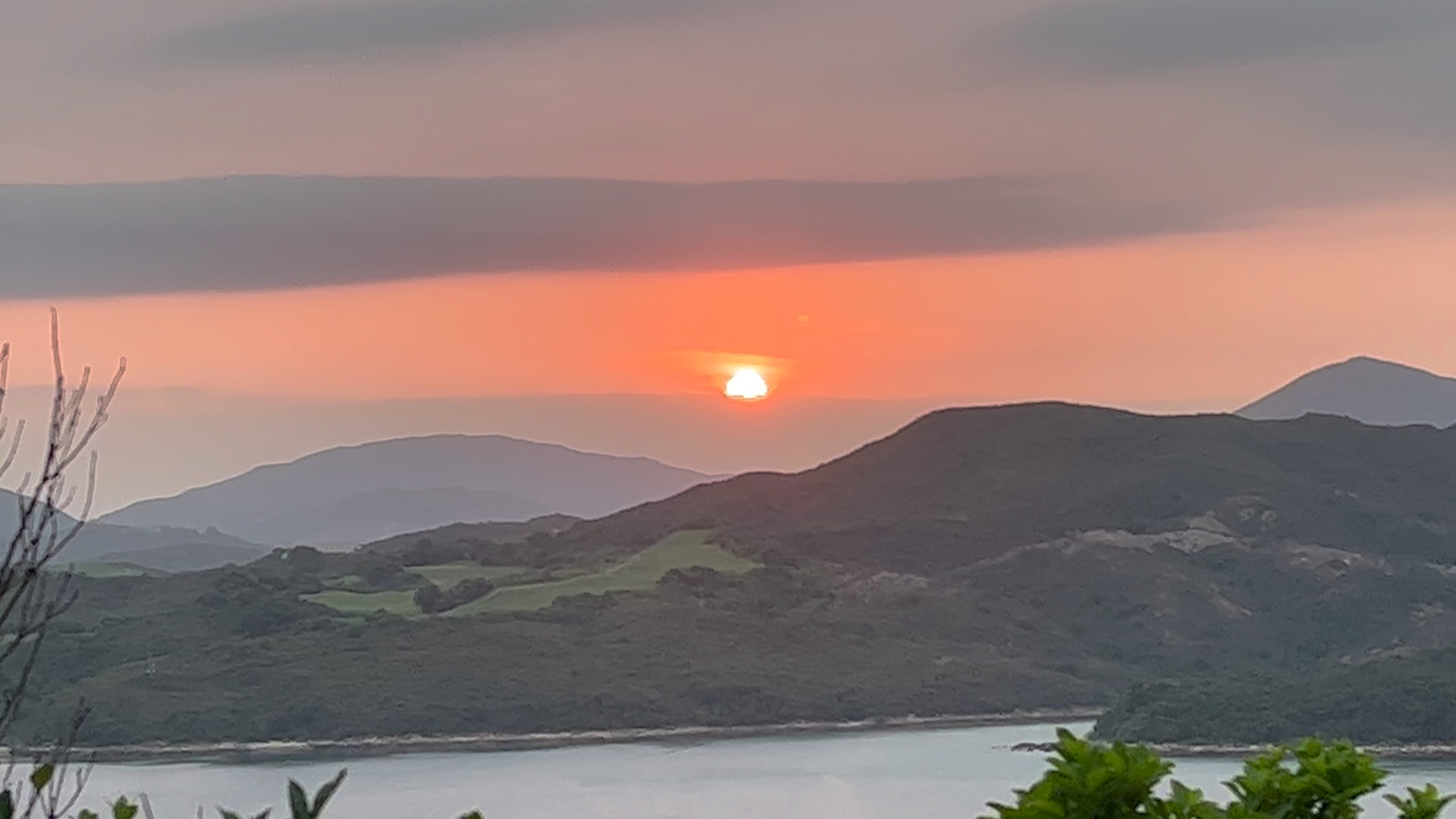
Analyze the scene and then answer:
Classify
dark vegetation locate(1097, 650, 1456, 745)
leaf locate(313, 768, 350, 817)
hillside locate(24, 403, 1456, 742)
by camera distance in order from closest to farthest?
leaf locate(313, 768, 350, 817)
dark vegetation locate(1097, 650, 1456, 745)
hillside locate(24, 403, 1456, 742)

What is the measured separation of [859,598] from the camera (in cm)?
10338

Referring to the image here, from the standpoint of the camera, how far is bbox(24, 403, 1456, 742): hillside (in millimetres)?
84625

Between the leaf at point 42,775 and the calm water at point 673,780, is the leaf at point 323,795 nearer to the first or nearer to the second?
the leaf at point 42,775

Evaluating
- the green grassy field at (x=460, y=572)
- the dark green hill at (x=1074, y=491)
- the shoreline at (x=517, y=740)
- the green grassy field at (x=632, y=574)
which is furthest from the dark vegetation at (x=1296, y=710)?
the green grassy field at (x=460, y=572)

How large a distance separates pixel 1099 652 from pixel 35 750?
94.5m

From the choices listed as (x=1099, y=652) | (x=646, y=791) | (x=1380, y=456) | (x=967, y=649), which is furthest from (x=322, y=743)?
(x=1380, y=456)

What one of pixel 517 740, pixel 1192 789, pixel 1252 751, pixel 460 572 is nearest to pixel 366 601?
pixel 460 572

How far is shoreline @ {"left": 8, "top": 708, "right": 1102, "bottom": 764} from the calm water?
2137 millimetres

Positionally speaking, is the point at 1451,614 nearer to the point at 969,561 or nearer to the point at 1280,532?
the point at 1280,532

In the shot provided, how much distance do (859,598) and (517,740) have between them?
84.7ft

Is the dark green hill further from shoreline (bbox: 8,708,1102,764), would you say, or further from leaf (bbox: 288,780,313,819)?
leaf (bbox: 288,780,313,819)

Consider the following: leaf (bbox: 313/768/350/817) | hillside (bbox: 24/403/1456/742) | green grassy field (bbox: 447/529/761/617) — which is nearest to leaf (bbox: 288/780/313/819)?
leaf (bbox: 313/768/350/817)

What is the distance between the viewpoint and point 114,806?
4289mm

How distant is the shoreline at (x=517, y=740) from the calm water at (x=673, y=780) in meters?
2.14
